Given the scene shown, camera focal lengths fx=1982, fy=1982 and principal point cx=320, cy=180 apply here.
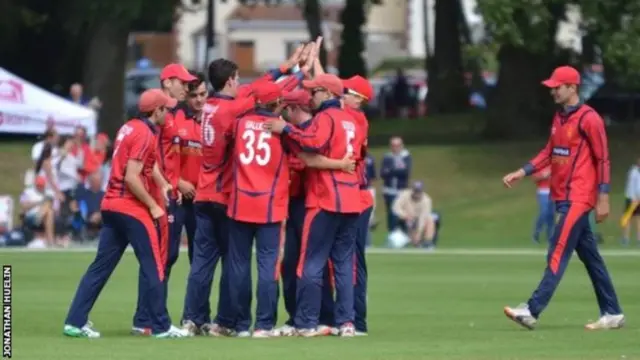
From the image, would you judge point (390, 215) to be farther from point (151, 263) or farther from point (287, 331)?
point (151, 263)

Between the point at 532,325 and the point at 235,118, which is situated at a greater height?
the point at 235,118

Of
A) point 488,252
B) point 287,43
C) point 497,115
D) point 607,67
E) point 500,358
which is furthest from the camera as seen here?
point 287,43

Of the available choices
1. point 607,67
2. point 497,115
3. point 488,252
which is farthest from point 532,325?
point 497,115

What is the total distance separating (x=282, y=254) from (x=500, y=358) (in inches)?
122

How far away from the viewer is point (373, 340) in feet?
51.7

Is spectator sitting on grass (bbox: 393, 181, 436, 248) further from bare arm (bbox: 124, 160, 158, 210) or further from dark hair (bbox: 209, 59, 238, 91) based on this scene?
bare arm (bbox: 124, 160, 158, 210)

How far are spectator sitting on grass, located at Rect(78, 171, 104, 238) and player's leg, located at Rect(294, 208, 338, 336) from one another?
17.6 m

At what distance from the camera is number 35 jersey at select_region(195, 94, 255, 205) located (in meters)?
15.9

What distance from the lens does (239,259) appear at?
52.5 feet

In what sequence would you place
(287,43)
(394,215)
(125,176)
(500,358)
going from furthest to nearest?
(287,43) → (394,215) → (125,176) → (500,358)

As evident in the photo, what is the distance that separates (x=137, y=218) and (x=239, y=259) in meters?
0.90

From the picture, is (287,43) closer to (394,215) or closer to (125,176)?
(394,215)

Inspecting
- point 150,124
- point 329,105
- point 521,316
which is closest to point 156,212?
point 150,124

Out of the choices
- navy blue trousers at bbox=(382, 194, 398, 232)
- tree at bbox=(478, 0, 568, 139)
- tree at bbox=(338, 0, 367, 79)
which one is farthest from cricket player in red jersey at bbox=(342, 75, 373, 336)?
tree at bbox=(338, 0, 367, 79)
